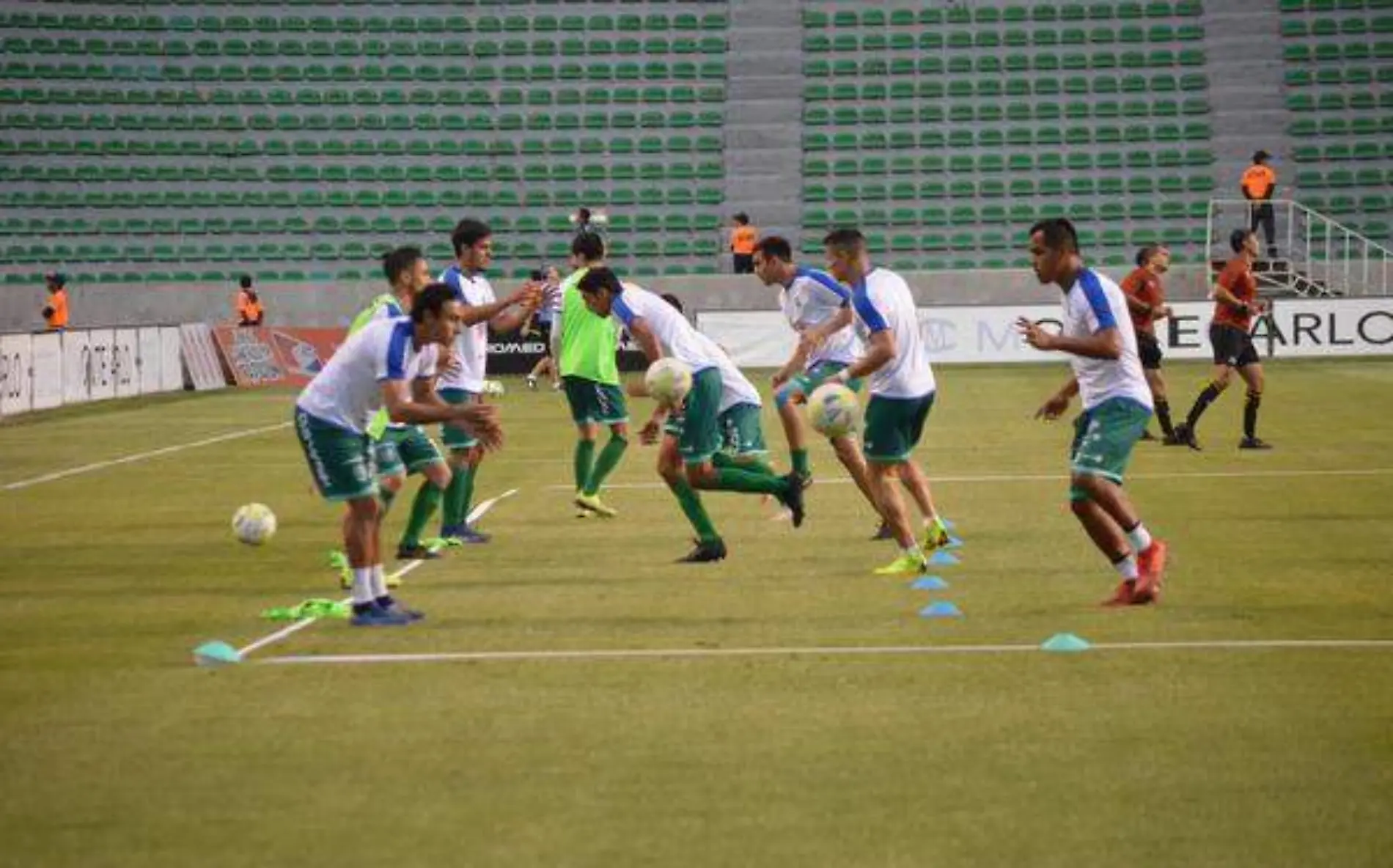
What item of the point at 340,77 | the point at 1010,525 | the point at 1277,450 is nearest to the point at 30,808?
the point at 1010,525

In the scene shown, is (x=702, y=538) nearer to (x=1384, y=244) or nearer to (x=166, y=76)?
(x=1384, y=244)

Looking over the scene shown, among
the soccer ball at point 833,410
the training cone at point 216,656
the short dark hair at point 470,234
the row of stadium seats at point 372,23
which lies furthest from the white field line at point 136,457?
the row of stadium seats at point 372,23

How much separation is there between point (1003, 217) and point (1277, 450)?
25.5 m

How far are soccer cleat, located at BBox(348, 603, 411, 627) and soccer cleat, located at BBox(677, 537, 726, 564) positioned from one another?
3.13 meters

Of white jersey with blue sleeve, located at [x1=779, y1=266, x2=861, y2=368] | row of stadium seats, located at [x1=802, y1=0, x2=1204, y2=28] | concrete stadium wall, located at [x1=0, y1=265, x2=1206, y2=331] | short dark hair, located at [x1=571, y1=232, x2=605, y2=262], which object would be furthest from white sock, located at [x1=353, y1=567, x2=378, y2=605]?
row of stadium seats, located at [x1=802, y1=0, x2=1204, y2=28]

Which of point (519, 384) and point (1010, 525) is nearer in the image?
point (1010, 525)

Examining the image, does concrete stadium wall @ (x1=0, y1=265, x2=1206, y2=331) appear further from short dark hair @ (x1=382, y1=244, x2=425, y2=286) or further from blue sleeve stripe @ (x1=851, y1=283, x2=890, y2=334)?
short dark hair @ (x1=382, y1=244, x2=425, y2=286)

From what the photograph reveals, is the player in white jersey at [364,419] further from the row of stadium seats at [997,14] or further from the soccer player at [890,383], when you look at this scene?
the row of stadium seats at [997,14]

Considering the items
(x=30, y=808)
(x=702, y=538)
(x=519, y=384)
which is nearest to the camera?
(x=30, y=808)

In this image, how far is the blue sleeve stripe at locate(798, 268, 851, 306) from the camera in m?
16.4

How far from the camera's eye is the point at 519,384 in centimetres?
4038

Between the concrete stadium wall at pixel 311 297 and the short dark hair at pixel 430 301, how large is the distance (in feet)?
110

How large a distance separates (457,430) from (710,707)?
24.1ft

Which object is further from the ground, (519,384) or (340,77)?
(340,77)
